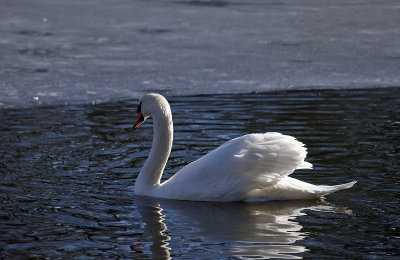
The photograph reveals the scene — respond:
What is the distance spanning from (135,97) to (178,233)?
4.88 m

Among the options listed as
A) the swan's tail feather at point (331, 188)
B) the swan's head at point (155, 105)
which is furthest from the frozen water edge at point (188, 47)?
the swan's tail feather at point (331, 188)

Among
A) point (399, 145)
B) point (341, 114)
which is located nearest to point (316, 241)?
point (399, 145)

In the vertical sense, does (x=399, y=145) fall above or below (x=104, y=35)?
below

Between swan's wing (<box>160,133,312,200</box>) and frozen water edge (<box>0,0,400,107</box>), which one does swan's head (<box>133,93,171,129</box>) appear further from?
frozen water edge (<box>0,0,400,107</box>)

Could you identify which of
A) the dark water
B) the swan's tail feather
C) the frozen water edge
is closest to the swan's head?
the dark water

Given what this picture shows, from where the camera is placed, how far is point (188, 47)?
12305mm

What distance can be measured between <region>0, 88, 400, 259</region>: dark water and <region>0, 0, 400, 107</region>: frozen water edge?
3.34ft

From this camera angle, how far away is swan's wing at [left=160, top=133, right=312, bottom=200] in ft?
18.4

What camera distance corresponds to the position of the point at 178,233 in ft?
16.0

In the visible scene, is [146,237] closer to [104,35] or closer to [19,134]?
[19,134]

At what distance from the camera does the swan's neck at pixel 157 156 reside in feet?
A: 19.4

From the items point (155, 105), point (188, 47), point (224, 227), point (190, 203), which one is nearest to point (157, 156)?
point (155, 105)

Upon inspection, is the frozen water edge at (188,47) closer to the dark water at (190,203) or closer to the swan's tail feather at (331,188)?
the dark water at (190,203)

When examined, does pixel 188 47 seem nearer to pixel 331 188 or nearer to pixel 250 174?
pixel 250 174
